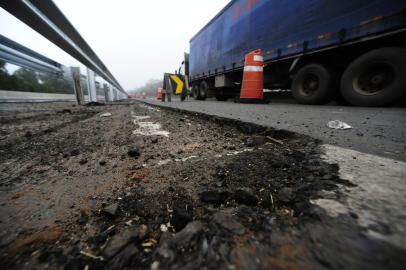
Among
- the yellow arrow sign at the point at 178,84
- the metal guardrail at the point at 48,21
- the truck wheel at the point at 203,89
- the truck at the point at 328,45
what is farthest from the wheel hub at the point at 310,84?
the truck wheel at the point at 203,89

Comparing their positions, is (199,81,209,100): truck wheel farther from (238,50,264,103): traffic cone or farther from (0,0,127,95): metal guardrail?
(0,0,127,95): metal guardrail

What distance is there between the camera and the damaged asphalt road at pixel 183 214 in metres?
0.38

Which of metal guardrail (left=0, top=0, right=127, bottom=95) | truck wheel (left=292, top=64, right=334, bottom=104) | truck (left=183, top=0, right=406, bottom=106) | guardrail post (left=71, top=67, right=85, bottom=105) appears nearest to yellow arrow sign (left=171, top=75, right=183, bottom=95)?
truck (left=183, top=0, right=406, bottom=106)

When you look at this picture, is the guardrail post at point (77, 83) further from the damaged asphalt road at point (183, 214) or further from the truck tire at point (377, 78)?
the truck tire at point (377, 78)

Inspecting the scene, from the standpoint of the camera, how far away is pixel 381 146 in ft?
3.35

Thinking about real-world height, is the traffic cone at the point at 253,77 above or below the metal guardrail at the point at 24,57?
below

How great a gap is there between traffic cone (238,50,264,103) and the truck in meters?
0.61

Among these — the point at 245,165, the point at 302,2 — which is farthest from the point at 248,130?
the point at 302,2

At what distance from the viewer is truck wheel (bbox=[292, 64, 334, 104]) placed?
160 inches

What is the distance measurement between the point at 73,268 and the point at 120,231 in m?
0.12

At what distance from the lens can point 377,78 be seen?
3.25 meters

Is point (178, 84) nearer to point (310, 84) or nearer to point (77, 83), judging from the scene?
point (77, 83)

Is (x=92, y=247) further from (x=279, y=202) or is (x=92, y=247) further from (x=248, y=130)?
(x=248, y=130)

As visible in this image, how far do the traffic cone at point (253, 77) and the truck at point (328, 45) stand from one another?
0.61m
